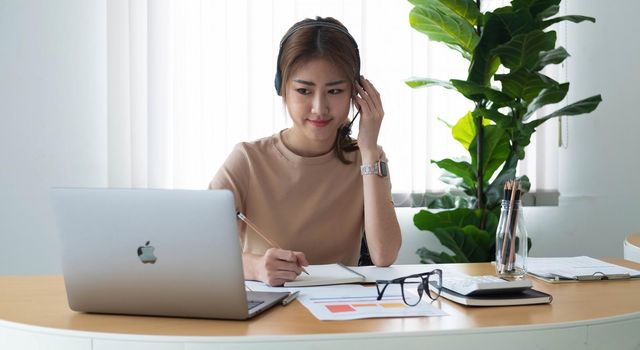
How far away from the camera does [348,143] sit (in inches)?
86.4

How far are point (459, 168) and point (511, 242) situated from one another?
1728mm

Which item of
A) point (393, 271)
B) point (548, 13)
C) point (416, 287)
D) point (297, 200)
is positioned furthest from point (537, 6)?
point (416, 287)

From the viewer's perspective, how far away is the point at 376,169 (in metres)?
2.03

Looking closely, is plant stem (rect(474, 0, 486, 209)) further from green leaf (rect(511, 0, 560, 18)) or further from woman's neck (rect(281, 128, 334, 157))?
woman's neck (rect(281, 128, 334, 157))

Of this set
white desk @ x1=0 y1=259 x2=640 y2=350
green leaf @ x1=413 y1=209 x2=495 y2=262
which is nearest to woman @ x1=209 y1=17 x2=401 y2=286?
white desk @ x1=0 y1=259 x2=640 y2=350

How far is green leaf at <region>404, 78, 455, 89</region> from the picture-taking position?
10.9 ft

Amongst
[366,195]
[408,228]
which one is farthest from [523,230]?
[408,228]

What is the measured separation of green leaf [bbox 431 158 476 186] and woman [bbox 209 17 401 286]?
127 centimetres

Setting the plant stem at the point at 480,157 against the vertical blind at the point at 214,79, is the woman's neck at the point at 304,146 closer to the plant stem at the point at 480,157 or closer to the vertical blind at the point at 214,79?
the vertical blind at the point at 214,79

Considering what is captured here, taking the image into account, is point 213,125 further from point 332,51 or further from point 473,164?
point 332,51

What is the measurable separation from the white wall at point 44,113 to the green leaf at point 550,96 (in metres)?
1.84

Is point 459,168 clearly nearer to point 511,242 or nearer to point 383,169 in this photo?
point 383,169

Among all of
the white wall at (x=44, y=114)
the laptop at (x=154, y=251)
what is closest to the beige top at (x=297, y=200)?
the laptop at (x=154, y=251)

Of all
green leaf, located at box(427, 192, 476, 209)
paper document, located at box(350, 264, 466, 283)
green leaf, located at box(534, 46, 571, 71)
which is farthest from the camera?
green leaf, located at box(427, 192, 476, 209)
